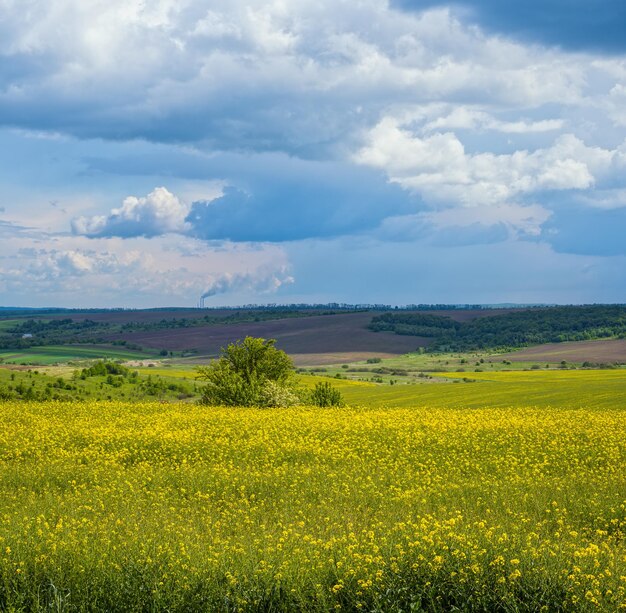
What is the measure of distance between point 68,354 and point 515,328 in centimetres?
10394

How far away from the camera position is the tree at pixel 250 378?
4816cm

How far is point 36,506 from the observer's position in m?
16.9

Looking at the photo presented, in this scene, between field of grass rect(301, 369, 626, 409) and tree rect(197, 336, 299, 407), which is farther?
field of grass rect(301, 369, 626, 409)

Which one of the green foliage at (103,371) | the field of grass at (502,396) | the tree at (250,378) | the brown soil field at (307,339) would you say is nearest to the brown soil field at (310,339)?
the brown soil field at (307,339)

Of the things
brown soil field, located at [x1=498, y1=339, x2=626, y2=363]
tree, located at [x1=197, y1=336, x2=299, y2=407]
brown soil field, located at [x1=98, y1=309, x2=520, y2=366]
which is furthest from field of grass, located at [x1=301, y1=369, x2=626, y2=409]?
brown soil field, located at [x1=98, y1=309, x2=520, y2=366]

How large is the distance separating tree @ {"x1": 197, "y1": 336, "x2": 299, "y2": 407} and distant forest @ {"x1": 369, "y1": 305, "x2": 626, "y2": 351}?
393ft

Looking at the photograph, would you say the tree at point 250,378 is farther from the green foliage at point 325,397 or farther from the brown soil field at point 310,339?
the brown soil field at point 310,339

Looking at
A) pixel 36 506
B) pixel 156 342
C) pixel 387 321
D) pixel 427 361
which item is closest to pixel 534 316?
pixel 387 321

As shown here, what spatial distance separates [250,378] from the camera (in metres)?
49.4

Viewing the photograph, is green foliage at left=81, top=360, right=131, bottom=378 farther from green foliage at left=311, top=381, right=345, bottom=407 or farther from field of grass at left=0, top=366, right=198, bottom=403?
green foliage at left=311, top=381, right=345, bottom=407

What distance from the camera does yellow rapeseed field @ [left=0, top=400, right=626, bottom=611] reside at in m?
10.5

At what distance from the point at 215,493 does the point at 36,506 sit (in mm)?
Answer: 4163

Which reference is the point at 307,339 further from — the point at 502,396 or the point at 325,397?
the point at 325,397

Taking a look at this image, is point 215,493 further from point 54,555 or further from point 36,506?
point 54,555
